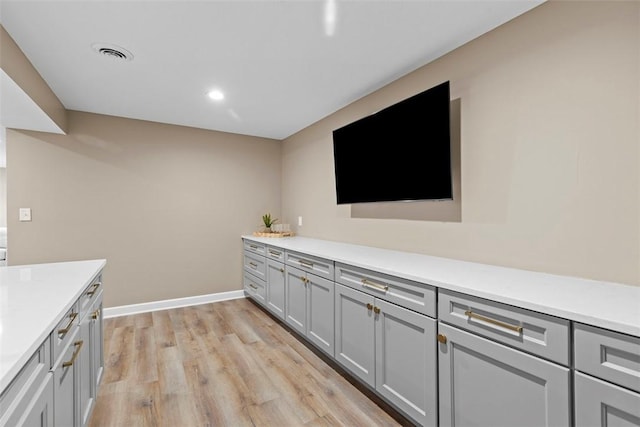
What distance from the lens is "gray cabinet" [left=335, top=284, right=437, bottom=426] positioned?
155 cm

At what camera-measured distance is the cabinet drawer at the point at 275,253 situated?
10.2 feet

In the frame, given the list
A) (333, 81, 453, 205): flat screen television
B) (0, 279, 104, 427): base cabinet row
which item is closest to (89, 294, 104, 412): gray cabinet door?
(0, 279, 104, 427): base cabinet row

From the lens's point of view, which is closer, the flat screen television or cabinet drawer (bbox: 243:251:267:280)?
the flat screen television

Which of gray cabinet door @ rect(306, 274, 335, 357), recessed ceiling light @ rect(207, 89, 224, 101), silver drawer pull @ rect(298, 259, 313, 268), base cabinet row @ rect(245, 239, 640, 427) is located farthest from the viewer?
recessed ceiling light @ rect(207, 89, 224, 101)

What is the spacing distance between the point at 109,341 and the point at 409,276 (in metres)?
2.79

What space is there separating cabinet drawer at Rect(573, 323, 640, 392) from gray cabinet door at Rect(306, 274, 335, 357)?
146 centimetres

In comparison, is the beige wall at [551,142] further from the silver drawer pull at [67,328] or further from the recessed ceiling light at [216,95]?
the silver drawer pull at [67,328]

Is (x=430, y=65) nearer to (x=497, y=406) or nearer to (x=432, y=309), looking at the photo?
(x=432, y=309)

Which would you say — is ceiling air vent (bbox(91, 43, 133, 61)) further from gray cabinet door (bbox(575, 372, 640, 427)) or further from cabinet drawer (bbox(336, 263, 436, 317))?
gray cabinet door (bbox(575, 372, 640, 427))

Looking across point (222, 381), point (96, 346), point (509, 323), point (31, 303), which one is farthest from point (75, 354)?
point (509, 323)

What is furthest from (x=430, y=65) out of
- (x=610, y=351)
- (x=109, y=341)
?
(x=109, y=341)

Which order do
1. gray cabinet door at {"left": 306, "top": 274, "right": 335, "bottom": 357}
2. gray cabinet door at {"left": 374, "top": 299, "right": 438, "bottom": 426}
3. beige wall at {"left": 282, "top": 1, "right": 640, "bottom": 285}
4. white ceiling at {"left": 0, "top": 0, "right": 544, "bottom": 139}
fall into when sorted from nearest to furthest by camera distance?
1. beige wall at {"left": 282, "top": 1, "right": 640, "bottom": 285}
2. gray cabinet door at {"left": 374, "top": 299, "right": 438, "bottom": 426}
3. white ceiling at {"left": 0, "top": 0, "right": 544, "bottom": 139}
4. gray cabinet door at {"left": 306, "top": 274, "right": 335, "bottom": 357}

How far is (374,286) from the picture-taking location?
74.2 inches

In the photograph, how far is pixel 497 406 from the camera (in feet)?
4.16
